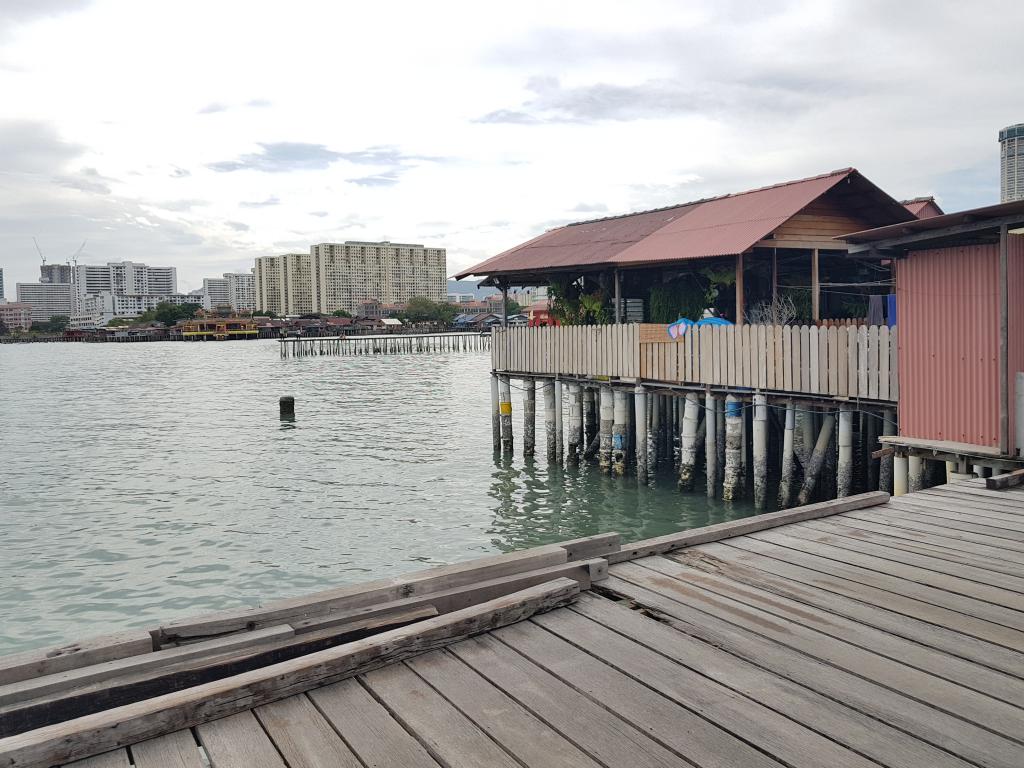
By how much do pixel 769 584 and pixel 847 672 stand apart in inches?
48.4

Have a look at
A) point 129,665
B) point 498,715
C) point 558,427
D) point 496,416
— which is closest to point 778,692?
point 498,715

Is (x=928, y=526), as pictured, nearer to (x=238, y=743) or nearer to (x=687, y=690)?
(x=687, y=690)

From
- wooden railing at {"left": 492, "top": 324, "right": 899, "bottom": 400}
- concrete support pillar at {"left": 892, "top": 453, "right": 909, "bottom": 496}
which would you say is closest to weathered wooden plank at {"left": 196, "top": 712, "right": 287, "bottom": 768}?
concrete support pillar at {"left": 892, "top": 453, "right": 909, "bottom": 496}

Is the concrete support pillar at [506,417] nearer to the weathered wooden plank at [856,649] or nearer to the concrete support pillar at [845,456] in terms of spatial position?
the concrete support pillar at [845,456]

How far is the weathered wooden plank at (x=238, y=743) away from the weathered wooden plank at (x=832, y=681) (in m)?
2.11

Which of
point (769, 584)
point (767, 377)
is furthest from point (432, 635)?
point (767, 377)

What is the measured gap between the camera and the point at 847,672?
3.66m

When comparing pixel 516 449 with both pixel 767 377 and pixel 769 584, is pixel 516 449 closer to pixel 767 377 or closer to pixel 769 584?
pixel 767 377

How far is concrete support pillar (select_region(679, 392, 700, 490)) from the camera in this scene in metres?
17.2

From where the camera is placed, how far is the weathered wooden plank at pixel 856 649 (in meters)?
3.34

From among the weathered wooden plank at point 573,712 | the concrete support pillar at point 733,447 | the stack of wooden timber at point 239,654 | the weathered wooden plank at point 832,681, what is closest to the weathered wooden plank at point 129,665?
the stack of wooden timber at point 239,654

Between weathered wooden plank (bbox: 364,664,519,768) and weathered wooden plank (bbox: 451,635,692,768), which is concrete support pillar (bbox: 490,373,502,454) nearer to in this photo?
weathered wooden plank (bbox: 451,635,692,768)

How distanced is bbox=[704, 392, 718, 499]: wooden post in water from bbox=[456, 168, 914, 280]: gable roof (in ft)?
10.8

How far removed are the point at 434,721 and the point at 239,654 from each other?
1001 mm
